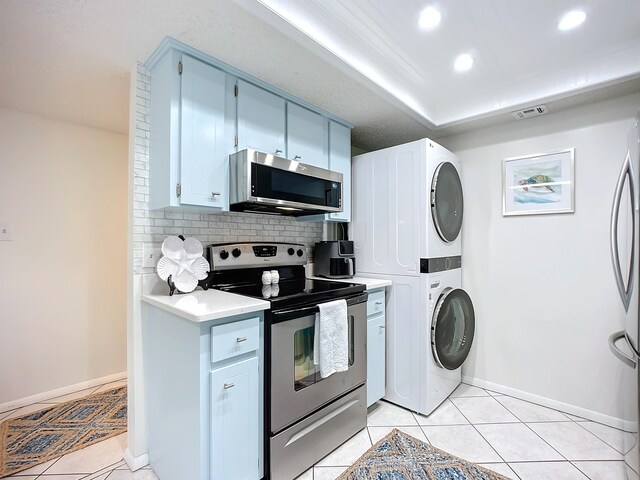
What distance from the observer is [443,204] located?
8.16ft

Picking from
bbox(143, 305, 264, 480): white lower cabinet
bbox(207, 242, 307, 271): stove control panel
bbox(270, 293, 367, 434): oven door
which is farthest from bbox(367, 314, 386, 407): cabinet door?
bbox(143, 305, 264, 480): white lower cabinet

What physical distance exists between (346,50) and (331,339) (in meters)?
1.68

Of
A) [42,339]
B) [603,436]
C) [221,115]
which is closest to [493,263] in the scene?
[603,436]

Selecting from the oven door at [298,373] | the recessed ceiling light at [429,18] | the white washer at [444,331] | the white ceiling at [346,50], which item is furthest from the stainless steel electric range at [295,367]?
the recessed ceiling light at [429,18]

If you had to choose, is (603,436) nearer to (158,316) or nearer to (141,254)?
(158,316)

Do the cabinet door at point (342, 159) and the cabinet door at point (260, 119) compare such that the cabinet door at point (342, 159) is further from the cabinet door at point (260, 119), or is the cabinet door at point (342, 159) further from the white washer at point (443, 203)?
the white washer at point (443, 203)

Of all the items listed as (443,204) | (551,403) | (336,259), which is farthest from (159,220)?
(551,403)

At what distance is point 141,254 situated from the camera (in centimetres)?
180

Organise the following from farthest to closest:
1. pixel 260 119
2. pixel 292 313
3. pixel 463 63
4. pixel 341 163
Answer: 1. pixel 341 163
2. pixel 463 63
3. pixel 260 119
4. pixel 292 313

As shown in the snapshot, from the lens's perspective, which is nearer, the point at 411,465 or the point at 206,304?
the point at 206,304

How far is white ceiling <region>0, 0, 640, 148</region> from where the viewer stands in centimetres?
148

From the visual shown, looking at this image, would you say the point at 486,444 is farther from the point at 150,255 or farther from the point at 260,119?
the point at 260,119

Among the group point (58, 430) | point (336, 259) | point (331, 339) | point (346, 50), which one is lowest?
point (58, 430)

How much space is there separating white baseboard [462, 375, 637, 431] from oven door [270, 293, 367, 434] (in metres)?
1.45
